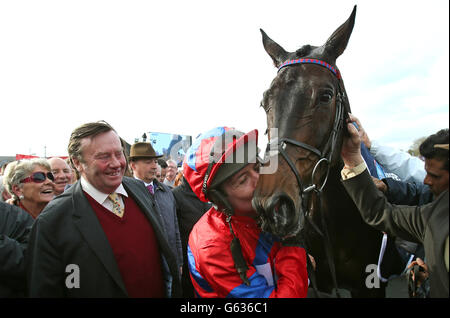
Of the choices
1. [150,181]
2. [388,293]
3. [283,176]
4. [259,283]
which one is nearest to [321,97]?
[283,176]

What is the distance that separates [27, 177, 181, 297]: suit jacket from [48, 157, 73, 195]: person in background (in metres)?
2.38

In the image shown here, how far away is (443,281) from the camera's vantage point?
123 cm

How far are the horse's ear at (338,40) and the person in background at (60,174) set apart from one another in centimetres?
374

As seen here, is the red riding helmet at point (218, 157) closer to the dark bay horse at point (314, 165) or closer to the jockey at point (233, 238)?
the jockey at point (233, 238)

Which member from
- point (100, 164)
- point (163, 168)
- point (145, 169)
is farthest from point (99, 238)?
point (163, 168)

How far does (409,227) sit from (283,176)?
0.74 meters

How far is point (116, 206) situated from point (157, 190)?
2093 millimetres

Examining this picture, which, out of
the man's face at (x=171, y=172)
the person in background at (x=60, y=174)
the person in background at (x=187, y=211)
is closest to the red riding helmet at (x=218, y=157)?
the person in background at (x=187, y=211)

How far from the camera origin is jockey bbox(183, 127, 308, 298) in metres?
1.77

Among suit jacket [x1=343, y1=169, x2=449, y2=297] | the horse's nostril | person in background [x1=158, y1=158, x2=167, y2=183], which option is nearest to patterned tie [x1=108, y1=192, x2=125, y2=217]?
the horse's nostril

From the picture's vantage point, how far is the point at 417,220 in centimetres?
158

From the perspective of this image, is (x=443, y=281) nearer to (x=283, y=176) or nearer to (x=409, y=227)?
(x=409, y=227)

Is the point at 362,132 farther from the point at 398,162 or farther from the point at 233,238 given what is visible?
the point at 233,238

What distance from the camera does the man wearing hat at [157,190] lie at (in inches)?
159
